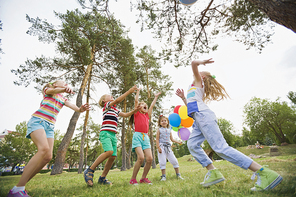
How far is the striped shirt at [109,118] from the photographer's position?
11.0ft

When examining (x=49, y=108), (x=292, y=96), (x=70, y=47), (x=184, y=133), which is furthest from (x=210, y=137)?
(x=292, y=96)

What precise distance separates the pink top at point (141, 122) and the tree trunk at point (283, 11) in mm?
3177

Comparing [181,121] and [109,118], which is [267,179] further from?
[181,121]

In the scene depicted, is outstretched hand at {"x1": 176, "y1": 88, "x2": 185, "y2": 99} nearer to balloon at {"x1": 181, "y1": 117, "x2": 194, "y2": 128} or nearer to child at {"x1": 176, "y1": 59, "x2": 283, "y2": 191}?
child at {"x1": 176, "y1": 59, "x2": 283, "y2": 191}

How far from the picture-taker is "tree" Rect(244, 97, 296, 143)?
25078 millimetres

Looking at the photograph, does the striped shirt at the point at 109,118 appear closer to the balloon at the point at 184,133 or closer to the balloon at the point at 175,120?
the balloon at the point at 175,120

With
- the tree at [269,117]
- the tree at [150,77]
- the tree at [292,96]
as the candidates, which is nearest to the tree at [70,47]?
the tree at [150,77]

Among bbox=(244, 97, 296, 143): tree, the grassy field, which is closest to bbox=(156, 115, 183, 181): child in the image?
the grassy field

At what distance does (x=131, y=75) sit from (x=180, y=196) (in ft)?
42.0

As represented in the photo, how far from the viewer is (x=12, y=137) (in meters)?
21.6

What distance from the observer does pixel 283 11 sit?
2211 mm

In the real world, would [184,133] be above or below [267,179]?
above

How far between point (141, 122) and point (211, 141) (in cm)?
184

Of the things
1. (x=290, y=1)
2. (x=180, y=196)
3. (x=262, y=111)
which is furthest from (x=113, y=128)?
(x=262, y=111)
